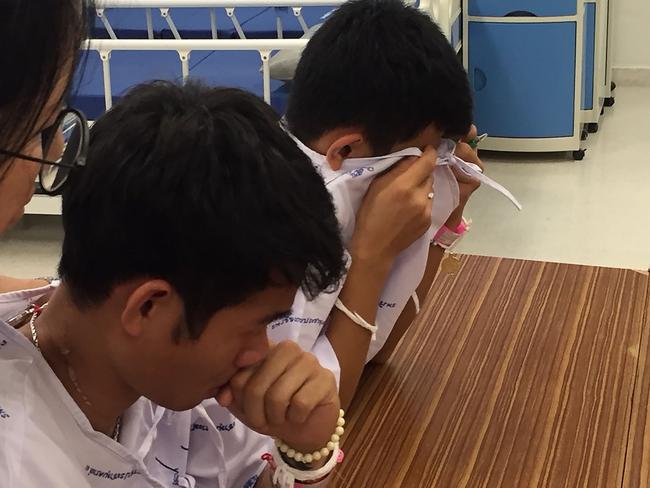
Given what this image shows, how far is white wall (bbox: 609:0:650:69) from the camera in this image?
15.6ft

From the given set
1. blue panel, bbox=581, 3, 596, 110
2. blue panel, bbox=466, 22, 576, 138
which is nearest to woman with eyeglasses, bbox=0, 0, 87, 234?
blue panel, bbox=466, 22, 576, 138

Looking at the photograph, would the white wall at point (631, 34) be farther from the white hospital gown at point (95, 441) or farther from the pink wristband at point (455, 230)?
the white hospital gown at point (95, 441)

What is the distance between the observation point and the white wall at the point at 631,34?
4.77m

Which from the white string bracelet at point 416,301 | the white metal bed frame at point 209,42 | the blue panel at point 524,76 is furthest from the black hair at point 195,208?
the blue panel at point 524,76

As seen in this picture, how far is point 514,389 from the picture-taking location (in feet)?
3.69

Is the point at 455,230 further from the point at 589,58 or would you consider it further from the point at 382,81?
the point at 589,58

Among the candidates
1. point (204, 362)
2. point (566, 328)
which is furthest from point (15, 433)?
point (566, 328)

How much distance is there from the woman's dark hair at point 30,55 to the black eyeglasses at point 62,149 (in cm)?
4

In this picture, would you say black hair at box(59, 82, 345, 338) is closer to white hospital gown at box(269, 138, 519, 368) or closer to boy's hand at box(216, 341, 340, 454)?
boy's hand at box(216, 341, 340, 454)

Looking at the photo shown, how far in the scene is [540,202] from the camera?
11.4ft

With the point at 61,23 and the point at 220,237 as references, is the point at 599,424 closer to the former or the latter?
the point at 220,237

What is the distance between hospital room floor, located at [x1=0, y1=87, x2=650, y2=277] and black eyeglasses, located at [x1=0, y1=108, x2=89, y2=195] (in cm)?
217

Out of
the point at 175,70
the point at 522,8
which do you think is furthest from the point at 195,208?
the point at 522,8

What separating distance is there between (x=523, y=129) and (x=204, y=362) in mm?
3240
